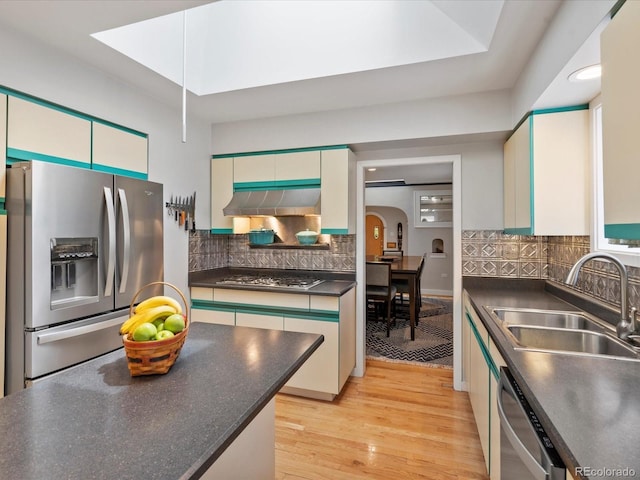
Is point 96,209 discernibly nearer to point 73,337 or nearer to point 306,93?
point 73,337

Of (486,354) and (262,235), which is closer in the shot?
(486,354)

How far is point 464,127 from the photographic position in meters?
2.67

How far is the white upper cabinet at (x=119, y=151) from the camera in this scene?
89.7 inches

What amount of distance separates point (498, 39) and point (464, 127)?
0.83 m

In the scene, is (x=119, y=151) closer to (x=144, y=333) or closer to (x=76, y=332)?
(x=76, y=332)

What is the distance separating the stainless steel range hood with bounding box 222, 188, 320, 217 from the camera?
3.00 metres

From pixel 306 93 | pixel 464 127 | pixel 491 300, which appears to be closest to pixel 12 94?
pixel 306 93

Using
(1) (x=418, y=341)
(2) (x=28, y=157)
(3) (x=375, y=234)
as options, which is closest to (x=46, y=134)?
(2) (x=28, y=157)

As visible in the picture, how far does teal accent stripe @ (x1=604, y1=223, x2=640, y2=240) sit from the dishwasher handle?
65 centimetres

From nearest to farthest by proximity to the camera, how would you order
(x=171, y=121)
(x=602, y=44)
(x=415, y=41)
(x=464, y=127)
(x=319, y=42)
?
(x=602, y=44) → (x=415, y=41) → (x=319, y=42) → (x=464, y=127) → (x=171, y=121)

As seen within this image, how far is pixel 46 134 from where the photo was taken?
1.97 meters

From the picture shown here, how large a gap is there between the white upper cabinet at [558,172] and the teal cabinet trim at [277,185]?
1665 mm

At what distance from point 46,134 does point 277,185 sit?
5.60 feet

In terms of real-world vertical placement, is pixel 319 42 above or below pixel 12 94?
above
